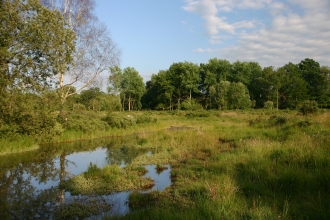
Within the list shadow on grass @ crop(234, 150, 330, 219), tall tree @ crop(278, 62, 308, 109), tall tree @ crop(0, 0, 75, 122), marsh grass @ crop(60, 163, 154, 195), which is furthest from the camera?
tall tree @ crop(278, 62, 308, 109)

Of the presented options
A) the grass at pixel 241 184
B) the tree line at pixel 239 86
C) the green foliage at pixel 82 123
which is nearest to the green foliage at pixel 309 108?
the grass at pixel 241 184

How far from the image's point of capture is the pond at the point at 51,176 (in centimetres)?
716

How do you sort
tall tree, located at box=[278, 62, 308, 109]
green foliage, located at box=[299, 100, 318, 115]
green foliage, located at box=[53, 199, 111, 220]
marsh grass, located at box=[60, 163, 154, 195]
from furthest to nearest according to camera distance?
tall tree, located at box=[278, 62, 308, 109] → green foliage, located at box=[299, 100, 318, 115] → marsh grass, located at box=[60, 163, 154, 195] → green foliage, located at box=[53, 199, 111, 220]

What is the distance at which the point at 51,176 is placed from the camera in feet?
34.9

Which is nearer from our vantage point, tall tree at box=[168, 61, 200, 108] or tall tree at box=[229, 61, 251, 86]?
tall tree at box=[168, 61, 200, 108]

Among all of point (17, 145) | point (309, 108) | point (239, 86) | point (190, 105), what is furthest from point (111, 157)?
point (190, 105)

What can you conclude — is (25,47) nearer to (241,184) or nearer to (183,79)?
(241,184)

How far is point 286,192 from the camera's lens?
21.3 feet

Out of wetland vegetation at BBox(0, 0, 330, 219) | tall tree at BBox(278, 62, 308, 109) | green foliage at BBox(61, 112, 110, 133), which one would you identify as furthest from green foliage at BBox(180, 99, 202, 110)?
green foliage at BBox(61, 112, 110, 133)

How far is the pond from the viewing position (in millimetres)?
7164

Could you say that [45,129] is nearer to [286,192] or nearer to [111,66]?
[111,66]

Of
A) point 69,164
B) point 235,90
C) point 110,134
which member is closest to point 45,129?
point 69,164

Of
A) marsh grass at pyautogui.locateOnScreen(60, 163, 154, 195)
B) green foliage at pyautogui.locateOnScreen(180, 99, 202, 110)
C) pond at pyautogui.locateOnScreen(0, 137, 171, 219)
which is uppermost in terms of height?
green foliage at pyautogui.locateOnScreen(180, 99, 202, 110)

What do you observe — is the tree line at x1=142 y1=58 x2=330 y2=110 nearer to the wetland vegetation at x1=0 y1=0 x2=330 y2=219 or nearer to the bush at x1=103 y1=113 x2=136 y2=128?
the wetland vegetation at x1=0 y1=0 x2=330 y2=219
